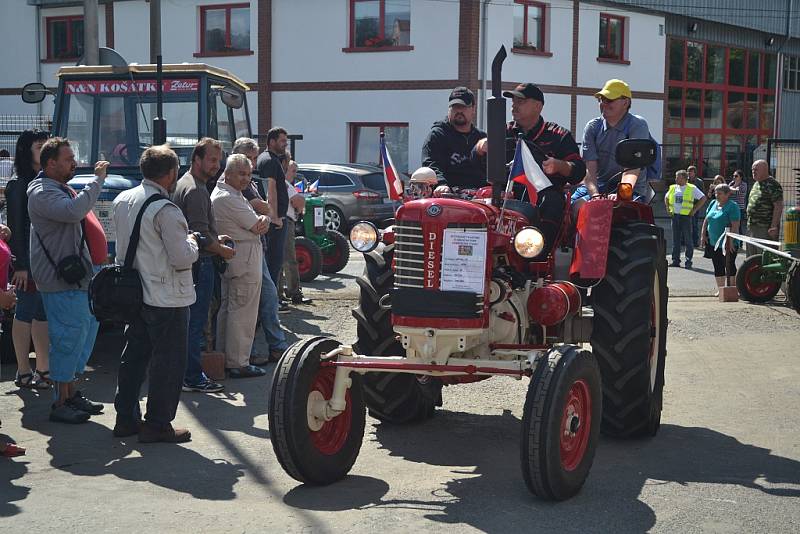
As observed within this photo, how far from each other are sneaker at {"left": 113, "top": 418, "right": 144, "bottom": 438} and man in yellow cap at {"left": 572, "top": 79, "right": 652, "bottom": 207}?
11.0ft

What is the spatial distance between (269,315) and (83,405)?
2.47 meters

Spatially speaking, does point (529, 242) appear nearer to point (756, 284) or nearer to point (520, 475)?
point (520, 475)

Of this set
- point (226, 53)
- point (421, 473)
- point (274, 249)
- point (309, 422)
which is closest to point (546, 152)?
point (421, 473)

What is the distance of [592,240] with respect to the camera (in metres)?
6.63

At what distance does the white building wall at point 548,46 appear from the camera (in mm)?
28703

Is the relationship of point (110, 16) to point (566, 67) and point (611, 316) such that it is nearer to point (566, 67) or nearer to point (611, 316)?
point (566, 67)

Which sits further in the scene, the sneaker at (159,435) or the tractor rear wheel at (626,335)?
the sneaker at (159,435)

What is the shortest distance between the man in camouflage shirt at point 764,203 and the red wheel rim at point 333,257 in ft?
19.1

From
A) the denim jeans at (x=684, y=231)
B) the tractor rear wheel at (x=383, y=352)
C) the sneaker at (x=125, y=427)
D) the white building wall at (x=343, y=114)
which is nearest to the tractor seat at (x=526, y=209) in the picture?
the tractor rear wheel at (x=383, y=352)

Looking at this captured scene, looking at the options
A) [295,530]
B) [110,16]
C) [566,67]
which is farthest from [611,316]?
[110,16]

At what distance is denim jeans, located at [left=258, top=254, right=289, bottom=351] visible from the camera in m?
9.69

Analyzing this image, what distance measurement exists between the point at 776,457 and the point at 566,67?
25.0 metres

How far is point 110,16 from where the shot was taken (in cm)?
3275

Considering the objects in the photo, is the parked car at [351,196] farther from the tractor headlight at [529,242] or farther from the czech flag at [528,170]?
the tractor headlight at [529,242]
